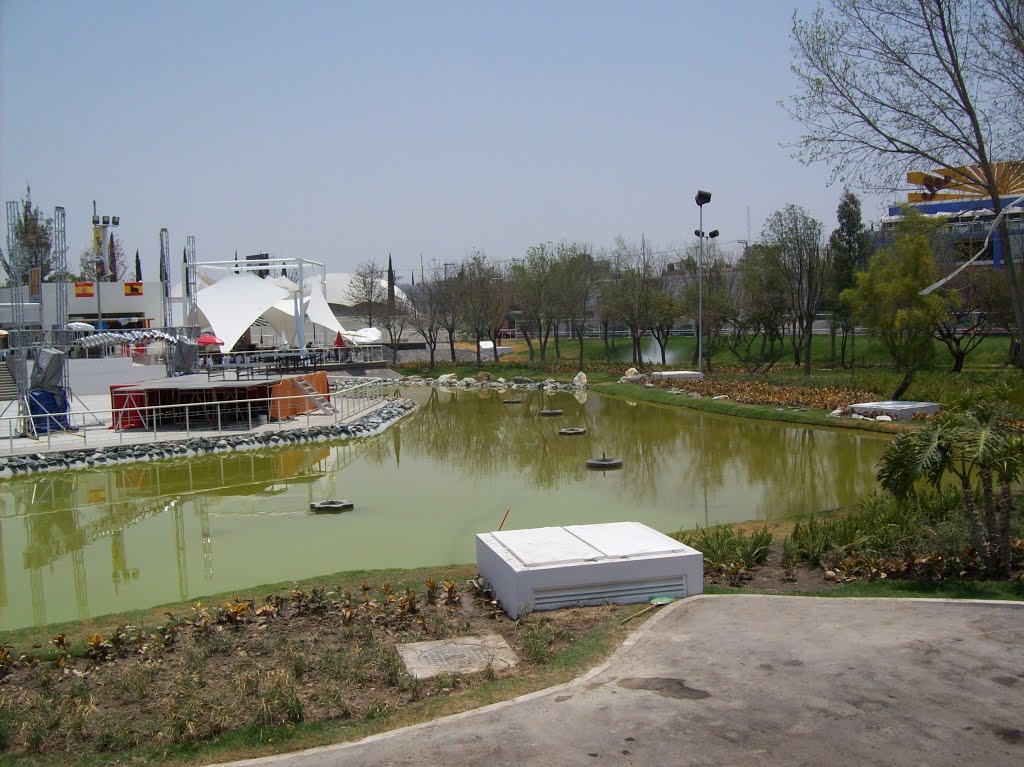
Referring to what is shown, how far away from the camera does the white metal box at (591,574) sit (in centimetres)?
806

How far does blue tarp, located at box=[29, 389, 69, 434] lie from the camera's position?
77.1 feet

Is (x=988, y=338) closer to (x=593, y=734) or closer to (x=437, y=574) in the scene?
(x=437, y=574)

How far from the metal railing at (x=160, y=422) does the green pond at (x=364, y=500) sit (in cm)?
242

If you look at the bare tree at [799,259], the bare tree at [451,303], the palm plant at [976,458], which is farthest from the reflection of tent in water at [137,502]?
the bare tree at [451,303]

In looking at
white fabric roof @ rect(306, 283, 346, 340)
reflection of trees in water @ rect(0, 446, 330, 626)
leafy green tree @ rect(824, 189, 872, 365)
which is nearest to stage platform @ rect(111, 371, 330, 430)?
reflection of trees in water @ rect(0, 446, 330, 626)

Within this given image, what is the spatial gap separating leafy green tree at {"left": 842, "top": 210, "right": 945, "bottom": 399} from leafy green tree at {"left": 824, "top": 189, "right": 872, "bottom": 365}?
14579 mm

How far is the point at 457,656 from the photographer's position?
23.0ft

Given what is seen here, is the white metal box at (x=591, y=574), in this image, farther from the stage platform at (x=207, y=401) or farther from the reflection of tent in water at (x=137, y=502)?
the stage platform at (x=207, y=401)

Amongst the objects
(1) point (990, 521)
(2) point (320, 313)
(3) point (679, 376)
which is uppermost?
(2) point (320, 313)

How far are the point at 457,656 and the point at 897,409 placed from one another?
19967mm

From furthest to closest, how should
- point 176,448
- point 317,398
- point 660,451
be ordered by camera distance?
point 317,398 → point 660,451 → point 176,448

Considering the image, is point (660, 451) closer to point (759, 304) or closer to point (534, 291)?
point (759, 304)

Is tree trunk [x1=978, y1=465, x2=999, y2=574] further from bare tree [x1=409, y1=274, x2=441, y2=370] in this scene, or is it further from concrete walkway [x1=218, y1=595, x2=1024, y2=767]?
bare tree [x1=409, y1=274, x2=441, y2=370]

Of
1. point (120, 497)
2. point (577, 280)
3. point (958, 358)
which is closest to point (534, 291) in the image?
point (577, 280)
